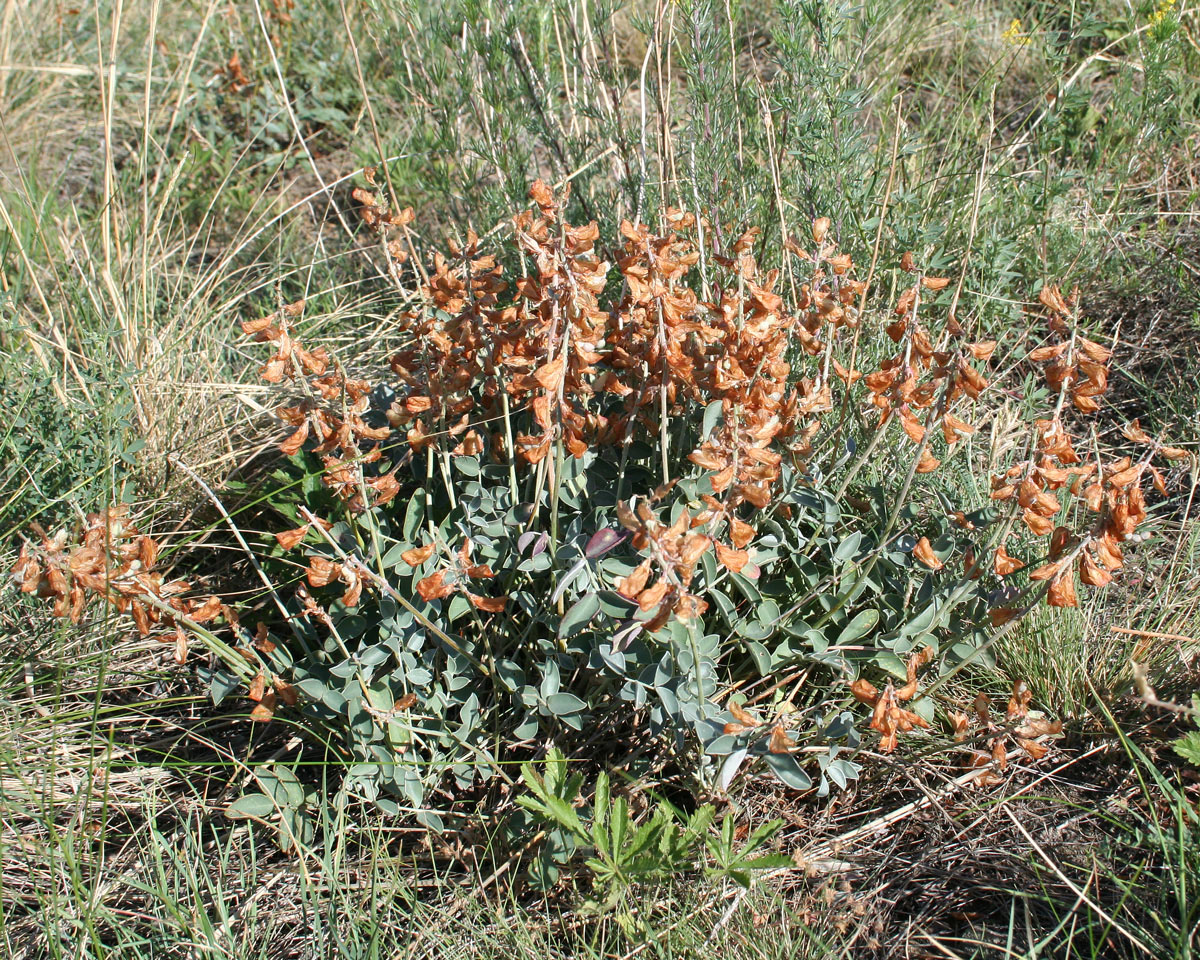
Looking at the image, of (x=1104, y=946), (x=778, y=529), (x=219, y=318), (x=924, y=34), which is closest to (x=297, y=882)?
(x=778, y=529)

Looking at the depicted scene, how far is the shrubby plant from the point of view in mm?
1489

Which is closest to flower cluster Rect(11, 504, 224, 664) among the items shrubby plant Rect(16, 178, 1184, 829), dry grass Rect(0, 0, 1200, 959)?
shrubby plant Rect(16, 178, 1184, 829)

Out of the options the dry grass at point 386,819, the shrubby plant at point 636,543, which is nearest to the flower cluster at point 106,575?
the shrubby plant at point 636,543

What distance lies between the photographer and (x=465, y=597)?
1739 mm

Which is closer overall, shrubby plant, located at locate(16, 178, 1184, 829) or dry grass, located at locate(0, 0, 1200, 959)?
shrubby plant, located at locate(16, 178, 1184, 829)

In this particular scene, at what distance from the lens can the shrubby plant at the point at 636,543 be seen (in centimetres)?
149

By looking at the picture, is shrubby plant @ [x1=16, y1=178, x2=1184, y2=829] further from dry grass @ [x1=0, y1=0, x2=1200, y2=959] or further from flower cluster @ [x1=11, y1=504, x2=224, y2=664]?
dry grass @ [x1=0, y1=0, x2=1200, y2=959]

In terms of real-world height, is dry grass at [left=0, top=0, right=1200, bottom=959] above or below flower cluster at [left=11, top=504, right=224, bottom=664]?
below

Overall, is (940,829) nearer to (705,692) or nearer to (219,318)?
(705,692)

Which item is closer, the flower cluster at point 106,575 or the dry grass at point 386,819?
the flower cluster at point 106,575

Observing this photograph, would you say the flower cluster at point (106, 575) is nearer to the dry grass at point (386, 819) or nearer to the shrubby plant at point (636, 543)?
the shrubby plant at point (636, 543)

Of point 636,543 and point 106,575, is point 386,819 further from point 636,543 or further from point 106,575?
point 636,543

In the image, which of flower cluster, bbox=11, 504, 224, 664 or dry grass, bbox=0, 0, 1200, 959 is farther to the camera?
dry grass, bbox=0, 0, 1200, 959

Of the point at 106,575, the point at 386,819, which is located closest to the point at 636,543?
the point at 106,575
